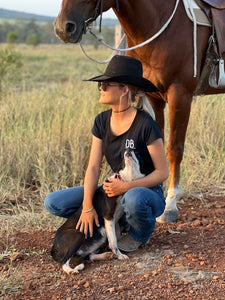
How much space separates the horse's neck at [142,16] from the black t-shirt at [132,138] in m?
0.90

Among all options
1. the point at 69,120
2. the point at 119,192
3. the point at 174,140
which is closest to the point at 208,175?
the point at 174,140

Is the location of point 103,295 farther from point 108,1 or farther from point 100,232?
point 108,1

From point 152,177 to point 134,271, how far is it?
622 millimetres

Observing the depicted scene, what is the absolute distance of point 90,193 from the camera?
3.06 m

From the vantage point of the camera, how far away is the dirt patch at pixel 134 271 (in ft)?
8.67

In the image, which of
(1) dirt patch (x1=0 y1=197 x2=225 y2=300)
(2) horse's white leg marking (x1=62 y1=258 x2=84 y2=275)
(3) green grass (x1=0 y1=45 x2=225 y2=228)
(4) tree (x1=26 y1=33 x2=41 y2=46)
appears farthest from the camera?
(4) tree (x1=26 y1=33 x2=41 y2=46)

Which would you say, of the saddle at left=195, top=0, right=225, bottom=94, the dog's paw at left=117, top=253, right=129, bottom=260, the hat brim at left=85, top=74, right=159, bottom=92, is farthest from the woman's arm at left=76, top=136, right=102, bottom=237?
the saddle at left=195, top=0, right=225, bottom=94

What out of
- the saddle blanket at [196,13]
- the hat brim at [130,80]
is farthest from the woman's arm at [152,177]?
the saddle blanket at [196,13]

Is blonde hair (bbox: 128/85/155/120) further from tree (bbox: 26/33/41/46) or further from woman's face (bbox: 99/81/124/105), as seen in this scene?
tree (bbox: 26/33/41/46)

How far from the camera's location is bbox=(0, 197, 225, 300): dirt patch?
104 inches

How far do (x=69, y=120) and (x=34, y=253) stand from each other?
2.65 m

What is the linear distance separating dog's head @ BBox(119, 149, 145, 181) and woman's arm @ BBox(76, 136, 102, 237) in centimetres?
21

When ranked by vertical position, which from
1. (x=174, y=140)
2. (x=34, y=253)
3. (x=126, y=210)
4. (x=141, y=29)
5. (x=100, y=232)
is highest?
→ (x=141, y=29)

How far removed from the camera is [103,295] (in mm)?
2627
